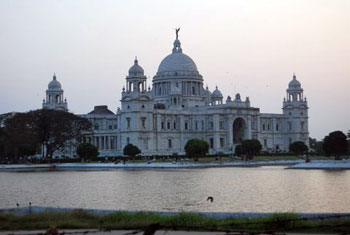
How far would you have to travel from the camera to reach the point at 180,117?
115688 millimetres

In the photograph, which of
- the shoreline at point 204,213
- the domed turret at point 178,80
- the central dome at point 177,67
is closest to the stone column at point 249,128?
the domed turret at point 178,80

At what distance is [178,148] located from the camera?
373 ft

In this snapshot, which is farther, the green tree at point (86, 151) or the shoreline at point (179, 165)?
the green tree at point (86, 151)

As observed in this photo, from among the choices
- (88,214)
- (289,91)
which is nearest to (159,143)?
(289,91)

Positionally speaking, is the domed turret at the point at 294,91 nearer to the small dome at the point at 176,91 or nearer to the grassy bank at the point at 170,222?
the small dome at the point at 176,91

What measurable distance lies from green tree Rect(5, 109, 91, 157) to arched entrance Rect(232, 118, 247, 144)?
33.5m

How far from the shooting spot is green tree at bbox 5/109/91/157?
85.5 metres

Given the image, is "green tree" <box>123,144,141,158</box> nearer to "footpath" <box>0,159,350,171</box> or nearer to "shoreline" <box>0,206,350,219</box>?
"footpath" <box>0,159,350,171</box>

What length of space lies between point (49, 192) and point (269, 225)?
2137cm

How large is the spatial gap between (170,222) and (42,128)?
71.5 m

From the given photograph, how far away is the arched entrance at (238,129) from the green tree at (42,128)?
3347 cm

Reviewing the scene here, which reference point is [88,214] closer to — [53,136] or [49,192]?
[49,192]

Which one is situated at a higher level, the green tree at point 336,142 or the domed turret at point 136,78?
the domed turret at point 136,78

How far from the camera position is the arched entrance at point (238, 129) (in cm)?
12038
